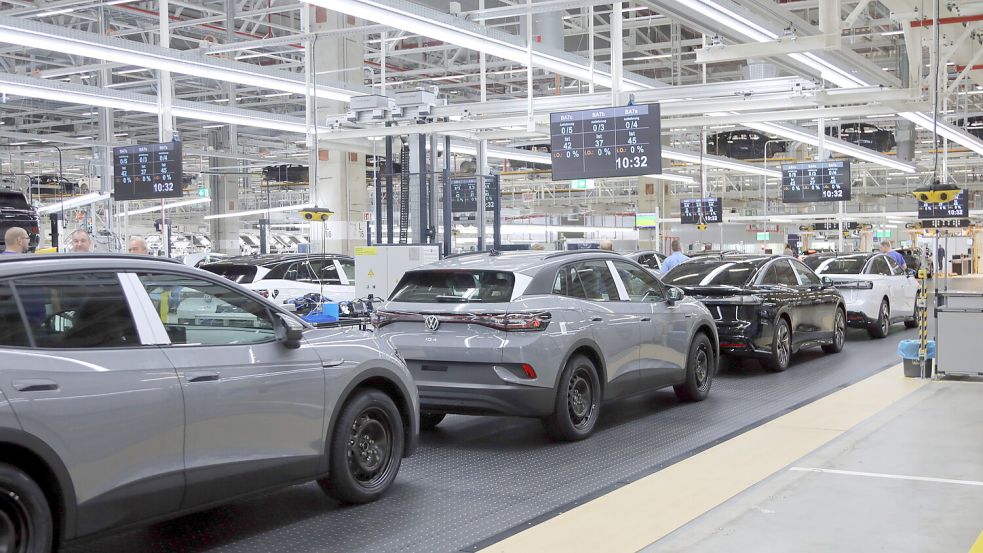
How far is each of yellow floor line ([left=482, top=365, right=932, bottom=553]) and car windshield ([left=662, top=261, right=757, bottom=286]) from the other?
284cm

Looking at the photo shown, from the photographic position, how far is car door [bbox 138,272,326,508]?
14.6 ft

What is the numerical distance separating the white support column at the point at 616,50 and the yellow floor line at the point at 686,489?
22.0ft

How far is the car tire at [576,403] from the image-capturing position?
7.06 meters

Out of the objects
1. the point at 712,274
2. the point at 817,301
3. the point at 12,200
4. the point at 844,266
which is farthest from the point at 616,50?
the point at 12,200

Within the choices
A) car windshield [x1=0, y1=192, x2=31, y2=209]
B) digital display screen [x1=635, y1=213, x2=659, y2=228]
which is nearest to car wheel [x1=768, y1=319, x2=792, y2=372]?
car windshield [x1=0, y1=192, x2=31, y2=209]

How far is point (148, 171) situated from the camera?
60.5 feet

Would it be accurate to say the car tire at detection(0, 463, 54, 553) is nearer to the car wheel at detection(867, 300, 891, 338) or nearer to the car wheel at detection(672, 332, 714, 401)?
the car wheel at detection(672, 332, 714, 401)

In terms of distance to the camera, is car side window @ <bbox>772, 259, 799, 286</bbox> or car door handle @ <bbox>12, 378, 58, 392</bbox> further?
car side window @ <bbox>772, 259, 799, 286</bbox>

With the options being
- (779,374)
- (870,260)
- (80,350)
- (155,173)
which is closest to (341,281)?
(155,173)

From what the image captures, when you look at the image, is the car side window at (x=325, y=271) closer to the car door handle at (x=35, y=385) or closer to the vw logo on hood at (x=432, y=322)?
the vw logo on hood at (x=432, y=322)

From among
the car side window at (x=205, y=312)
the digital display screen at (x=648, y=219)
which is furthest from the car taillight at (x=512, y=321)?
the digital display screen at (x=648, y=219)

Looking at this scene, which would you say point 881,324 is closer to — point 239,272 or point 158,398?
point 239,272

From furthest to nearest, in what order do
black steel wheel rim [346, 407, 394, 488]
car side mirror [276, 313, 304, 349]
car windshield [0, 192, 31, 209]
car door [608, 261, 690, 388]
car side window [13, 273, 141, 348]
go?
car windshield [0, 192, 31, 209]
car door [608, 261, 690, 388]
black steel wheel rim [346, 407, 394, 488]
car side mirror [276, 313, 304, 349]
car side window [13, 273, 141, 348]

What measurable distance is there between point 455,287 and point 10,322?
3.80 meters
